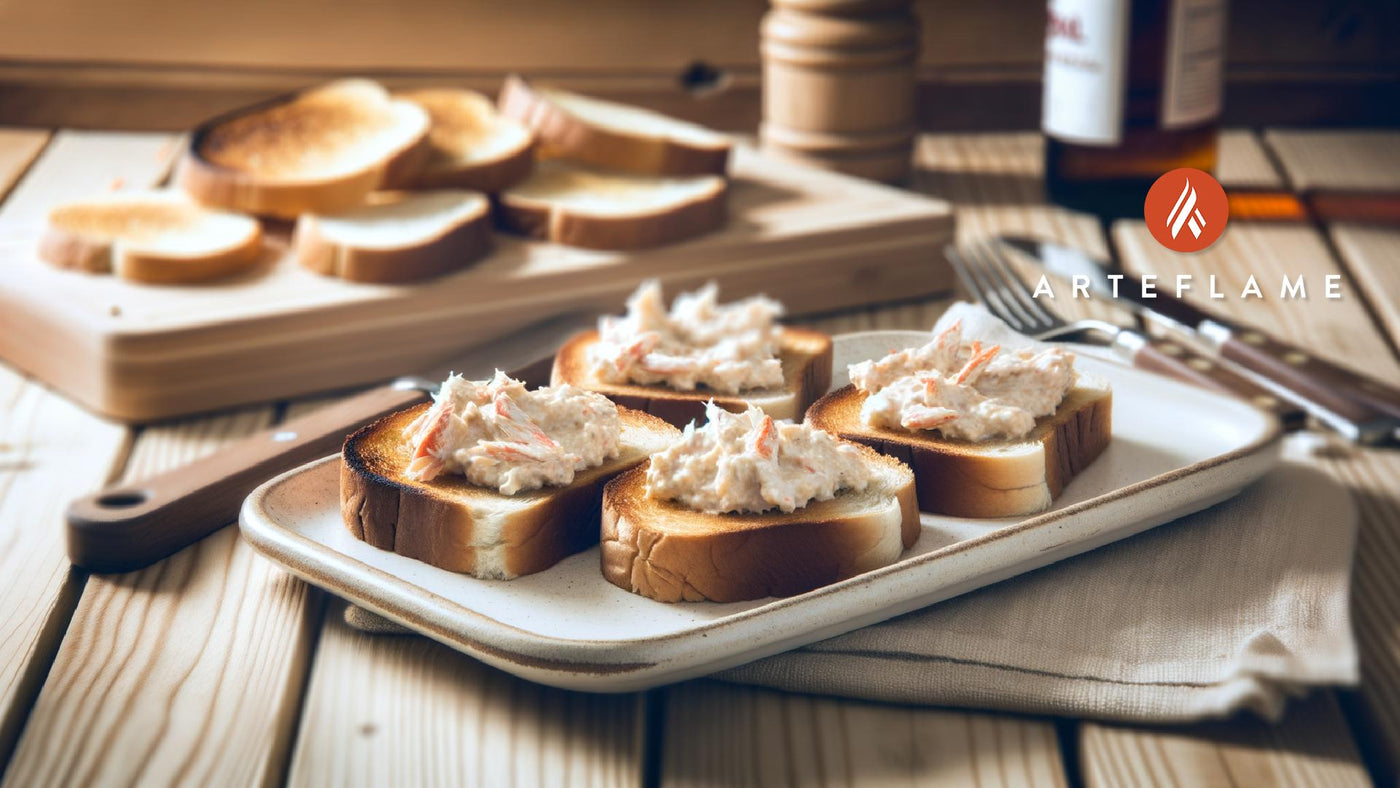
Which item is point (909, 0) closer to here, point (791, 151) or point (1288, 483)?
point (791, 151)

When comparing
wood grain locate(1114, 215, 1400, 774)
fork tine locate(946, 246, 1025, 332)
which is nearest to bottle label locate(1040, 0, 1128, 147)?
wood grain locate(1114, 215, 1400, 774)

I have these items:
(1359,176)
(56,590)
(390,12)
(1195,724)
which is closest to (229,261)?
(56,590)

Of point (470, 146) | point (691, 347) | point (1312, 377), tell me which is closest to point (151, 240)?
point (470, 146)

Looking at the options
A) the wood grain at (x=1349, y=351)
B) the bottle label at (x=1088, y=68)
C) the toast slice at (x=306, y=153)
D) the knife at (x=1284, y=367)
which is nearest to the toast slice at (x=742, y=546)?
the wood grain at (x=1349, y=351)

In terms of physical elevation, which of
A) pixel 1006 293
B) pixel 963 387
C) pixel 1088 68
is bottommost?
pixel 1006 293

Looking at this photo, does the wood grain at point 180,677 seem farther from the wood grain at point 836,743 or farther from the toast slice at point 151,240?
the toast slice at point 151,240

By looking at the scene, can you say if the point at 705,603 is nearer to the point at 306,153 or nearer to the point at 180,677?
the point at 180,677

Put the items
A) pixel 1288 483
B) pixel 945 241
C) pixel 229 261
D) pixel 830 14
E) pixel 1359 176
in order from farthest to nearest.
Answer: pixel 1359 176 → pixel 830 14 → pixel 945 241 → pixel 229 261 → pixel 1288 483
